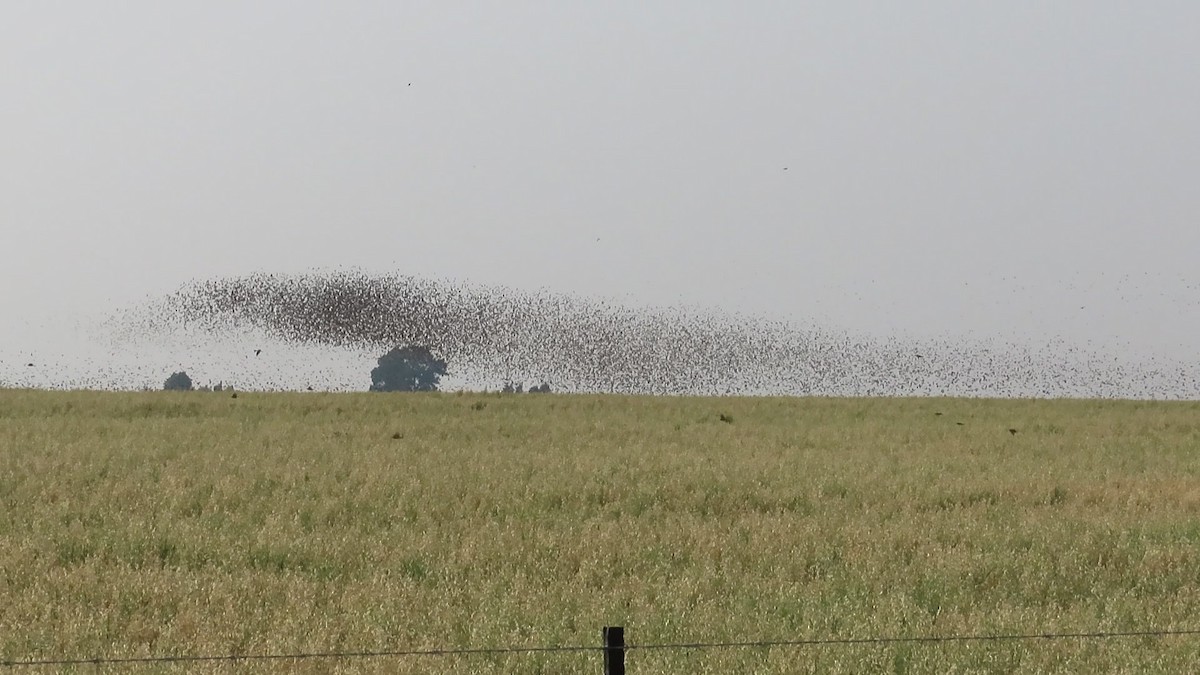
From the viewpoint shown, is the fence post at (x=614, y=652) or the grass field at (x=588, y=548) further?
the grass field at (x=588, y=548)

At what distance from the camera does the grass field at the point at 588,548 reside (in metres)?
7.88

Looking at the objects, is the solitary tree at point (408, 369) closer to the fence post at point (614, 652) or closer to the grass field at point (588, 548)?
the grass field at point (588, 548)

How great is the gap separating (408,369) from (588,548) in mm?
87492

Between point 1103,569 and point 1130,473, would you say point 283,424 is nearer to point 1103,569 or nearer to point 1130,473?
point 1130,473

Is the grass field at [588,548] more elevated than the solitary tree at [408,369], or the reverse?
the solitary tree at [408,369]

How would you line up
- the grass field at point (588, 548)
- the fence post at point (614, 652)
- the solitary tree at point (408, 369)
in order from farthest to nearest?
the solitary tree at point (408, 369)
the grass field at point (588, 548)
the fence post at point (614, 652)

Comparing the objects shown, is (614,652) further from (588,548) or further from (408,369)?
(408,369)

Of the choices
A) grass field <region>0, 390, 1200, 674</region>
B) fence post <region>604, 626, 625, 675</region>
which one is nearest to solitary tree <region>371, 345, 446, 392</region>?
grass field <region>0, 390, 1200, 674</region>

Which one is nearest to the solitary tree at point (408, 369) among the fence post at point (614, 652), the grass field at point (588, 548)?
the grass field at point (588, 548)

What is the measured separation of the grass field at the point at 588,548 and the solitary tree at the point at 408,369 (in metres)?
72.3

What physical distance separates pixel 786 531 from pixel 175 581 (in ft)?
17.6

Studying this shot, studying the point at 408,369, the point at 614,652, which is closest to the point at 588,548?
the point at 614,652

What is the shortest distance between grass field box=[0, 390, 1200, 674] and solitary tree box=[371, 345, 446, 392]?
72.3 meters

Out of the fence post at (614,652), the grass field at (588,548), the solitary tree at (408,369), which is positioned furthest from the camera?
the solitary tree at (408,369)
